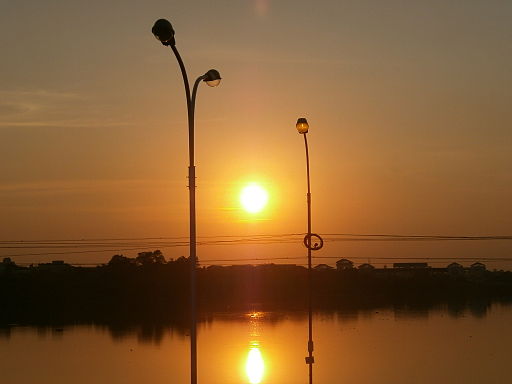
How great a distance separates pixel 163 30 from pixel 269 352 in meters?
22.1

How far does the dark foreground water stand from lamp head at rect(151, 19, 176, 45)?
43.0 ft

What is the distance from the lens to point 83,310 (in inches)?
3196

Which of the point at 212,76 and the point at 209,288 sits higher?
the point at 212,76

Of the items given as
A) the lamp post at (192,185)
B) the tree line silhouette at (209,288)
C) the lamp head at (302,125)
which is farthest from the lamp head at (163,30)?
the tree line silhouette at (209,288)

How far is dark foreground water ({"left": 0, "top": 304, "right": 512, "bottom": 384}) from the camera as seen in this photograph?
2762 centimetres

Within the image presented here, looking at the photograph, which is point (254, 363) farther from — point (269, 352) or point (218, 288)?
point (218, 288)

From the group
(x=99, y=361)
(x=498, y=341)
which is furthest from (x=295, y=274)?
(x=99, y=361)

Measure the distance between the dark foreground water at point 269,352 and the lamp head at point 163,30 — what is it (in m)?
13.1

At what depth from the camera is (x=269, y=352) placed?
35.4 meters

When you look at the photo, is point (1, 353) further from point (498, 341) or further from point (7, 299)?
point (7, 299)

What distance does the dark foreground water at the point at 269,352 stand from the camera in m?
27.6

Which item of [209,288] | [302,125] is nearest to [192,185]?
[302,125]

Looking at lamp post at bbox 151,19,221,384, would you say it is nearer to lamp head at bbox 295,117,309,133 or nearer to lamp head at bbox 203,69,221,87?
lamp head at bbox 203,69,221,87

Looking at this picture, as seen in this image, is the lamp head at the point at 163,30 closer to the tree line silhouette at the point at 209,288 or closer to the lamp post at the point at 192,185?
the lamp post at the point at 192,185
